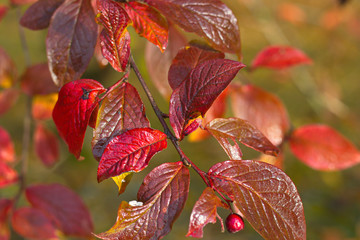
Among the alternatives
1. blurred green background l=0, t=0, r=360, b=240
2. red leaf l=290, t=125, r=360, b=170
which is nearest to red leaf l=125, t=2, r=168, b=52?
red leaf l=290, t=125, r=360, b=170

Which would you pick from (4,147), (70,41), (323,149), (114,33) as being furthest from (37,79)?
(323,149)

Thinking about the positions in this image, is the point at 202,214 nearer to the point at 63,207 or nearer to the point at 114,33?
the point at 114,33

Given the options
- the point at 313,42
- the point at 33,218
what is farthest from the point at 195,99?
the point at 313,42

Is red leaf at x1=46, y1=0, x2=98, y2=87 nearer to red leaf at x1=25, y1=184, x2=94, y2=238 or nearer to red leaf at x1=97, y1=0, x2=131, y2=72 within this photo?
red leaf at x1=97, y1=0, x2=131, y2=72

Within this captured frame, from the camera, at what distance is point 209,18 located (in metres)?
0.59

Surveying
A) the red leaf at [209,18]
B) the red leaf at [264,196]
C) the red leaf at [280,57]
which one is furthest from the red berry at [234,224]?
the red leaf at [280,57]

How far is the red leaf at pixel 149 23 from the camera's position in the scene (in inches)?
22.7

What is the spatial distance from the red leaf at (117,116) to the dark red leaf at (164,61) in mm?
256

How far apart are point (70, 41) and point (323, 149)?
2.04ft

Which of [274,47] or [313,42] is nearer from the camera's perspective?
[274,47]

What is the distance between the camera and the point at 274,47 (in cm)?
86

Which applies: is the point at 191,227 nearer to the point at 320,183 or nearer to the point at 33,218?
the point at 33,218

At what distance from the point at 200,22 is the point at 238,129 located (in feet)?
0.60

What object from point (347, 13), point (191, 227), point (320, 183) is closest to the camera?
point (191, 227)
